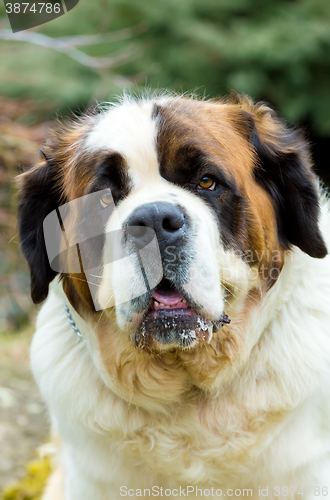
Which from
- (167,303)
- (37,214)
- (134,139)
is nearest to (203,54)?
(37,214)

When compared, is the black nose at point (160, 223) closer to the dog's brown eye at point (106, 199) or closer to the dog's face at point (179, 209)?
the dog's face at point (179, 209)

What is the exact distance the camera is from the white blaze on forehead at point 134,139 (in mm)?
2246

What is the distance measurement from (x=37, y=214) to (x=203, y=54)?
16.3 feet

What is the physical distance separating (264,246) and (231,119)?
0.63 metres

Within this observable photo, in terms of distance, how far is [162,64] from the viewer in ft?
23.5

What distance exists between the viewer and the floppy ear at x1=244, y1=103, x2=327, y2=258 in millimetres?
2459

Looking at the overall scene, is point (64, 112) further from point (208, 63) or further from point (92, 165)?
point (92, 165)

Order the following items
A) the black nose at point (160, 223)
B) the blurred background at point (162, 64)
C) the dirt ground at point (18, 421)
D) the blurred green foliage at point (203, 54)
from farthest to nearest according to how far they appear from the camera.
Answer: the blurred green foliage at point (203, 54) < the blurred background at point (162, 64) < the dirt ground at point (18, 421) < the black nose at point (160, 223)

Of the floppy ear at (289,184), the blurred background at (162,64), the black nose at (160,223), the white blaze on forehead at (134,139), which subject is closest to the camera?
the black nose at (160,223)

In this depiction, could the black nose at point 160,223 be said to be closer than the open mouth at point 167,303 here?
Yes

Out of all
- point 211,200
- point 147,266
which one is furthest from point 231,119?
point 147,266

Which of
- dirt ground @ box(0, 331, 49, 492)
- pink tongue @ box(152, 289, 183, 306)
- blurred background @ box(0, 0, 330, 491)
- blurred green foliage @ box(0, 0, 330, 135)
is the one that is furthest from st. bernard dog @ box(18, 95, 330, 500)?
blurred green foliage @ box(0, 0, 330, 135)

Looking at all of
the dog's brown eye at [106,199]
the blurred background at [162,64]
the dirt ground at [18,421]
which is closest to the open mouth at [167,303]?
the dog's brown eye at [106,199]

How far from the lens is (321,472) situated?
251 centimetres
